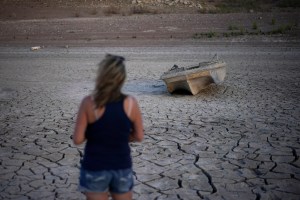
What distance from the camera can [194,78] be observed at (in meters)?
9.30

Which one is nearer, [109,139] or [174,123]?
[109,139]

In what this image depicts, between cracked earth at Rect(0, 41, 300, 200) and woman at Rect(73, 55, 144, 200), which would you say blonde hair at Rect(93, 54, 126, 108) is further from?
cracked earth at Rect(0, 41, 300, 200)

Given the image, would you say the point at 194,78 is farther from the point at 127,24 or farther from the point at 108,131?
the point at 127,24

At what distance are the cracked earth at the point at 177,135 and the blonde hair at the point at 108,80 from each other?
2142 millimetres

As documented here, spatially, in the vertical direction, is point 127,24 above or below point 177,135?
above

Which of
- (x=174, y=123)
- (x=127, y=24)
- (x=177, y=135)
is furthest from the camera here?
(x=127, y=24)

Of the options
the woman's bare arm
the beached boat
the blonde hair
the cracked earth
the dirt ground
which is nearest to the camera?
the blonde hair

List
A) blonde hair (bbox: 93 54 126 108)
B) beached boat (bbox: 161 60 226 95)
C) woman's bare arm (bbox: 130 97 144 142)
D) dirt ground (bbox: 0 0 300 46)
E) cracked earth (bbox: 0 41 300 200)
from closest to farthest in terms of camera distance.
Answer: blonde hair (bbox: 93 54 126 108)
woman's bare arm (bbox: 130 97 144 142)
cracked earth (bbox: 0 41 300 200)
beached boat (bbox: 161 60 226 95)
dirt ground (bbox: 0 0 300 46)

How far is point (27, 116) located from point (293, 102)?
618 cm

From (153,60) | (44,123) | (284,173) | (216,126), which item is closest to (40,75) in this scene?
(153,60)

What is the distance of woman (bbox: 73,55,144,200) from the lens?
8.18ft

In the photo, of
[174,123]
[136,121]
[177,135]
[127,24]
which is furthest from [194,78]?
[127,24]

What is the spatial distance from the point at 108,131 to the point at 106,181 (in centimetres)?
Result: 39

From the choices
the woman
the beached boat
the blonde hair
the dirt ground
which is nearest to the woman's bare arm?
the woman
